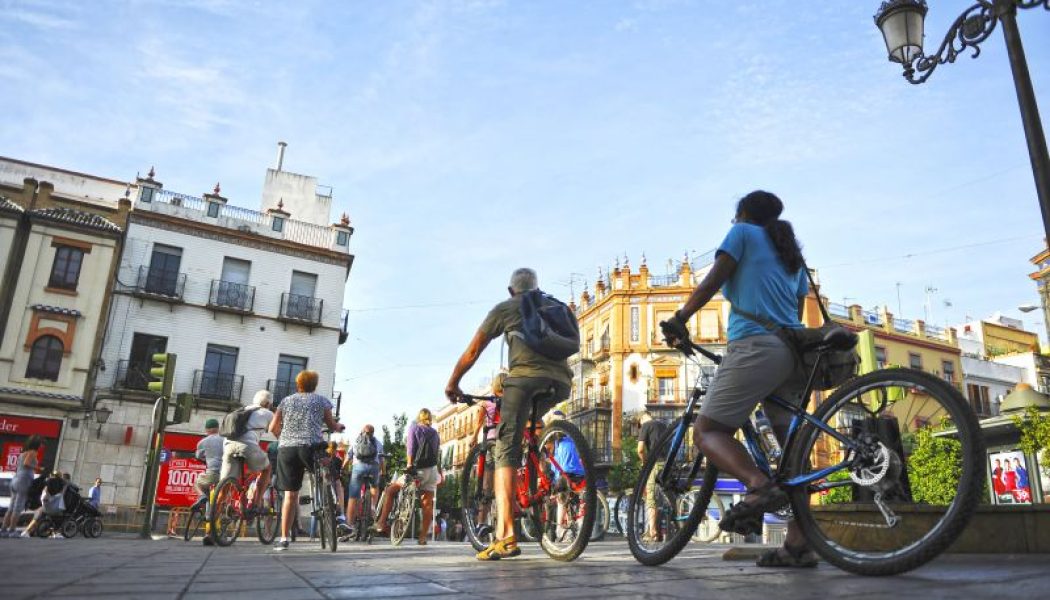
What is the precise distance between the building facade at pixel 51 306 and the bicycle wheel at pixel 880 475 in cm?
2712

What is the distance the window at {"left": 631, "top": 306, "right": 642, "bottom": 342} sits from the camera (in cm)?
4459

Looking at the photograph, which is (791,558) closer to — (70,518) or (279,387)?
(70,518)

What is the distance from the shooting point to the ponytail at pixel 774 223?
3.61 meters

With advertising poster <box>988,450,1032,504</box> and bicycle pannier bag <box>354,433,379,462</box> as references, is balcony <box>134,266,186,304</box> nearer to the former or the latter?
bicycle pannier bag <box>354,433,379,462</box>

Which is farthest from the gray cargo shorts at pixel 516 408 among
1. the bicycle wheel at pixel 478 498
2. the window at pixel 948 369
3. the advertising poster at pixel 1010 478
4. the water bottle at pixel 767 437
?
the window at pixel 948 369

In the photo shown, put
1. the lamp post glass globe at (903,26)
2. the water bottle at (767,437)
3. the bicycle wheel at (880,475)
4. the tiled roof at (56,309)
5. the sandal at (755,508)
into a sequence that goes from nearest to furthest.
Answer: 1. the bicycle wheel at (880,475)
2. the sandal at (755,508)
3. the water bottle at (767,437)
4. the lamp post glass globe at (903,26)
5. the tiled roof at (56,309)

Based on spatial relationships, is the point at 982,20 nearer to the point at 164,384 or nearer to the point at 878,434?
the point at 878,434

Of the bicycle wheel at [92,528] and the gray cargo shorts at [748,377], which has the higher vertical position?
the gray cargo shorts at [748,377]

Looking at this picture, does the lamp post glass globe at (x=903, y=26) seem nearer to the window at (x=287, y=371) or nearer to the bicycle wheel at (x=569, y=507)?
the bicycle wheel at (x=569, y=507)

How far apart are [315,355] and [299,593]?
2787 cm

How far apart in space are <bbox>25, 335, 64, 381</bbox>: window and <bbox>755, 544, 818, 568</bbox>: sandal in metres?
27.9

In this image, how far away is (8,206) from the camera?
2597cm

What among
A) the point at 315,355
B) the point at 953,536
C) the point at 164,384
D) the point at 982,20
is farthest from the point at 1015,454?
the point at 315,355

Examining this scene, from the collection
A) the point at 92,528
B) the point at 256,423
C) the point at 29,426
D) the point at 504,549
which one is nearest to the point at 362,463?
the point at 256,423
